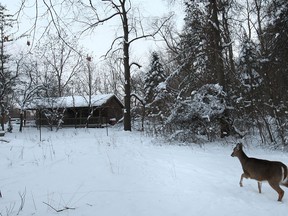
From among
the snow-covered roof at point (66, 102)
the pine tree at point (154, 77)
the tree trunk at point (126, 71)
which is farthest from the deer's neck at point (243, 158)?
the pine tree at point (154, 77)

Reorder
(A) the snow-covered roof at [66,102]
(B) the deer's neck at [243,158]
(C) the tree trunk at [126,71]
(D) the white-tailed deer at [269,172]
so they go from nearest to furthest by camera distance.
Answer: (D) the white-tailed deer at [269,172]
(B) the deer's neck at [243,158]
(C) the tree trunk at [126,71]
(A) the snow-covered roof at [66,102]

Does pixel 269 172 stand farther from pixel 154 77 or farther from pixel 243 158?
pixel 154 77

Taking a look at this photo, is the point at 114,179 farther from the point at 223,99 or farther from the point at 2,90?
the point at 2,90

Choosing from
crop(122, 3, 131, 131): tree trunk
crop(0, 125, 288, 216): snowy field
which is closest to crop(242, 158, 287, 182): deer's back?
crop(0, 125, 288, 216): snowy field

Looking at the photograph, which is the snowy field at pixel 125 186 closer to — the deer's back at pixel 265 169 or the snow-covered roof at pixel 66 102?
the deer's back at pixel 265 169

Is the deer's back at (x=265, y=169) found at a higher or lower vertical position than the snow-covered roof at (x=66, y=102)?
lower

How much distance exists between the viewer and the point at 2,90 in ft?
90.5

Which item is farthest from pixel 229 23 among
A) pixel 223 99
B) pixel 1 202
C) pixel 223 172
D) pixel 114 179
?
pixel 1 202

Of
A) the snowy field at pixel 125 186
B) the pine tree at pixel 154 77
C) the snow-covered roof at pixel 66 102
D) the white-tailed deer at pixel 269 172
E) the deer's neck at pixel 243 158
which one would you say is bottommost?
the snowy field at pixel 125 186

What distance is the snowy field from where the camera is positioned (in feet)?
15.8

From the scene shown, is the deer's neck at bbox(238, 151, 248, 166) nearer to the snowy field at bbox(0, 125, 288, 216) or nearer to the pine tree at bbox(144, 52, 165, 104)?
the snowy field at bbox(0, 125, 288, 216)

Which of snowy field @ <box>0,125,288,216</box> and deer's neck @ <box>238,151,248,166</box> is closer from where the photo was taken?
snowy field @ <box>0,125,288,216</box>

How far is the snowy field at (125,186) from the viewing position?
4812 millimetres

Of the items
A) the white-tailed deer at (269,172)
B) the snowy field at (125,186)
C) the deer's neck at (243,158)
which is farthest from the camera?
the deer's neck at (243,158)
